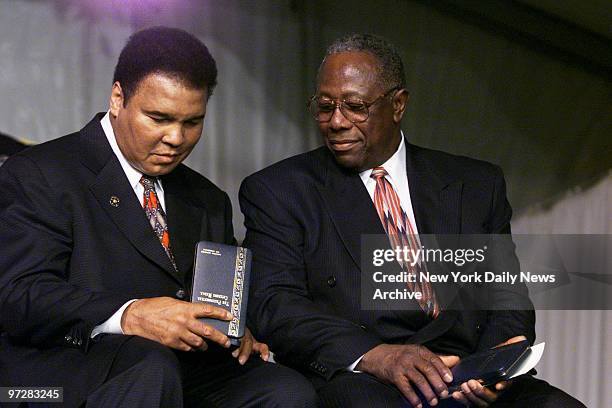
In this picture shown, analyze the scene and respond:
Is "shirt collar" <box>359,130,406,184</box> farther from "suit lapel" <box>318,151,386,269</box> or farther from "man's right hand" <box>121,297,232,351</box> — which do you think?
"man's right hand" <box>121,297,232,351</box>

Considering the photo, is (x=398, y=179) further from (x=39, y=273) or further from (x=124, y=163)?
(x=39, y=273)

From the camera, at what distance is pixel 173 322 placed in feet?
9.34

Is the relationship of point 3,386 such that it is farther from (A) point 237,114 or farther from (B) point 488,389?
(A) point 237,114

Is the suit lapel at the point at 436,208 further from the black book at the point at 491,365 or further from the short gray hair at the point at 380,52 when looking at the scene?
A: the black book at the point at 491,365

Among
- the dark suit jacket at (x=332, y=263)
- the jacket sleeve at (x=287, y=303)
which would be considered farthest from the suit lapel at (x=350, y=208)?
the jacket sleeve at (x=287, y=303)

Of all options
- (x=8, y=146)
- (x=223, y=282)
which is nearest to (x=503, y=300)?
(x=223, y=282)

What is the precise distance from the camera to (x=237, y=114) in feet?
16.6

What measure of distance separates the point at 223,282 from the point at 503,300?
1.03 m

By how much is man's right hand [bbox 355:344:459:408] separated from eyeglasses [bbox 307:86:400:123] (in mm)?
762

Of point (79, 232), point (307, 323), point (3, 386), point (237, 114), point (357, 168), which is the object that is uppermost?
point (237, 114)

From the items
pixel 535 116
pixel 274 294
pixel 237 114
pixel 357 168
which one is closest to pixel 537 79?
pixel 535 116

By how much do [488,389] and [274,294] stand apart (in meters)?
0.69

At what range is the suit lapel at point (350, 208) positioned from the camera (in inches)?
137

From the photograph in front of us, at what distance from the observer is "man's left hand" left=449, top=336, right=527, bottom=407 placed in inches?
122
